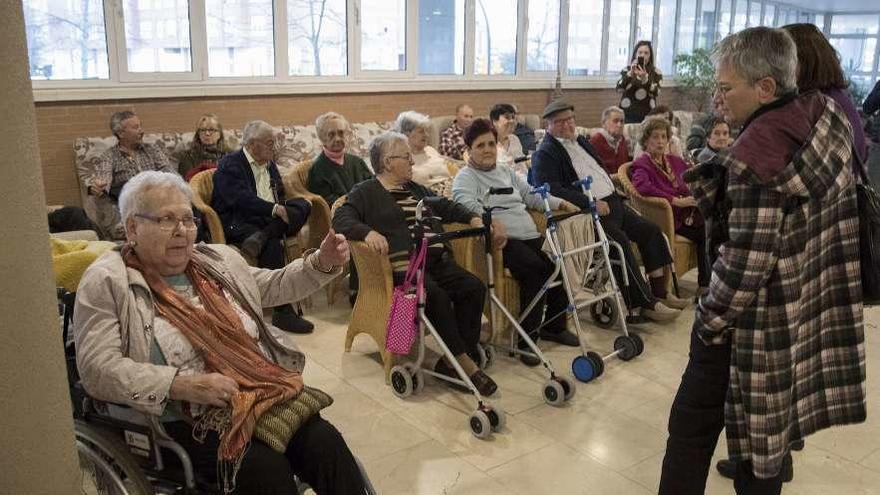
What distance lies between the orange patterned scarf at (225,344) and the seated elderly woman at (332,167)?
2.62 m

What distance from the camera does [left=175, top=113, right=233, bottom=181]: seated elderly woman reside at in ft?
17.2

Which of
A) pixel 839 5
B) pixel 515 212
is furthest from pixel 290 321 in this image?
pixel 839 5

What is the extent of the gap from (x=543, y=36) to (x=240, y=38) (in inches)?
150

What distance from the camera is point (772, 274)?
1771 millimetres

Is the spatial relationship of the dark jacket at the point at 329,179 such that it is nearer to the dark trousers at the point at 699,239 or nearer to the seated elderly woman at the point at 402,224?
the seated elderly woman at the point at 402,224

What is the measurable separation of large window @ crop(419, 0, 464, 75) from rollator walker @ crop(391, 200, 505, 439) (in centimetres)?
456

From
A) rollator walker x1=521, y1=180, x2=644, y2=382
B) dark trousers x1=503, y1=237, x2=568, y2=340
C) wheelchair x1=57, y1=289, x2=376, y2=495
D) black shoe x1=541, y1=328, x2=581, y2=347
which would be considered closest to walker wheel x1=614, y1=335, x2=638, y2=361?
rollator walker x1=521, y1=180, x2=644, y2=382

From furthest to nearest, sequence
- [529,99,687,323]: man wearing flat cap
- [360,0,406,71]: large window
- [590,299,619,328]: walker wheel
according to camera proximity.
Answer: [360,0,406,71]: large window
[590,299,619,328]: walker wheel
[529,99,687,323]: man wearing flat cap

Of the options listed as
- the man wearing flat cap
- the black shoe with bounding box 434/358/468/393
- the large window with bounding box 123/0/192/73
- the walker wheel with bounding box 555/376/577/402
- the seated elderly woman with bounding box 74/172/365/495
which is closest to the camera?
the seated elderly woman with bounding box 74/172/365/495

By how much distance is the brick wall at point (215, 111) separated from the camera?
5.25m

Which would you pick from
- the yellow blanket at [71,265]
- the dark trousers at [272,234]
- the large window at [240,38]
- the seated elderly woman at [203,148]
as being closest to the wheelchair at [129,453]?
the yellow blanket at [71,265]

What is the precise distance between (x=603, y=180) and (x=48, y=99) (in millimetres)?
3737

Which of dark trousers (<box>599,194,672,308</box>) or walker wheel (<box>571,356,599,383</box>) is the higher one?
dark trousers (<box>599,194,672,308</box>)

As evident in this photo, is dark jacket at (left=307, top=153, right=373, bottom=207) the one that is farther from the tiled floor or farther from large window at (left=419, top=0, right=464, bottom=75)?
large window at (left=419, top=0, right=464, bottom=75)
